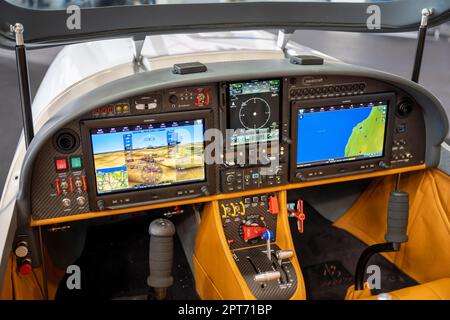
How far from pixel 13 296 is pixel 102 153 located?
70 centimetres

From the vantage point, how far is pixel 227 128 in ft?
7.86

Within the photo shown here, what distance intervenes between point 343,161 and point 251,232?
603 mm

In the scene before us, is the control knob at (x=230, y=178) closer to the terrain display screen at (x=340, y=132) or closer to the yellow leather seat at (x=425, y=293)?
the terrain display screen at (x=340, y=132)

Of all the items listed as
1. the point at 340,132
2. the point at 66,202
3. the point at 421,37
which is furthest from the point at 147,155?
the point at 421,37

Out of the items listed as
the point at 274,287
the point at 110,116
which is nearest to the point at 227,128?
the point at 110,116

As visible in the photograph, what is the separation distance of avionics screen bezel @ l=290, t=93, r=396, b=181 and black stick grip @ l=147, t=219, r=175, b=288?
0.79 metres

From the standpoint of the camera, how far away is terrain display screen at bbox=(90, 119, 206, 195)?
225cm

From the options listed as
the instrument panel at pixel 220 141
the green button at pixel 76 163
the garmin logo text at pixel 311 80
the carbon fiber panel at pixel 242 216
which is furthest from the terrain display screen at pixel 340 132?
the green button at pixel 76 163

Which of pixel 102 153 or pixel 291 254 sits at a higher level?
pixel 102 153

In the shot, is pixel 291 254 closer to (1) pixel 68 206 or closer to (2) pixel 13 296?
(1) pixel 68 206

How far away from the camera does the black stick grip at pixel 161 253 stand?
6.82 feet

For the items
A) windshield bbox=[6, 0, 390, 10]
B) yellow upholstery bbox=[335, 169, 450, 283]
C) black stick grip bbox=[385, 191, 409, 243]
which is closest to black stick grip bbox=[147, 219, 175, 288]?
windshield bbox=[6, 0, 390, 10]

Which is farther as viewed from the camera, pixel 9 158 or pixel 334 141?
pixel 9 158

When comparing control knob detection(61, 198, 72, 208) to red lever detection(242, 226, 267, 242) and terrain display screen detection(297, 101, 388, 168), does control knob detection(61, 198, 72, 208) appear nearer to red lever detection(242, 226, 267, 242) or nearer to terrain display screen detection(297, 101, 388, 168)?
red lever detection(242, 226, 267, 242)
